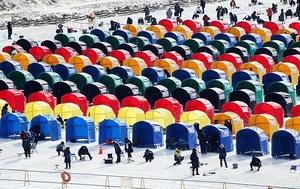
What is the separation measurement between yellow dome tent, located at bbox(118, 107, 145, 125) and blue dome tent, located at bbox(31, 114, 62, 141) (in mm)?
4057

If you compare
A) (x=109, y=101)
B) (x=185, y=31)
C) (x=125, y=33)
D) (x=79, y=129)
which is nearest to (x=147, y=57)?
(x=125, y=33)

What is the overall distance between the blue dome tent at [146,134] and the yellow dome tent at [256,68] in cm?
1795

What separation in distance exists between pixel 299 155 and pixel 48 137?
14.8 m

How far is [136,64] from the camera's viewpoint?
7694cm

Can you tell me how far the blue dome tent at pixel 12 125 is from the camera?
198 feet

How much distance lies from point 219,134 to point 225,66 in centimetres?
1982

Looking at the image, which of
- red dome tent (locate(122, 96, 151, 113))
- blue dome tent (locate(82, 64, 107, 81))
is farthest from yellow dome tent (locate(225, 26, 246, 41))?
red dome tent (locate(122, 96, 151, 113))

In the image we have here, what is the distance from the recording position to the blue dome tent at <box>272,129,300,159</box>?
5359cm

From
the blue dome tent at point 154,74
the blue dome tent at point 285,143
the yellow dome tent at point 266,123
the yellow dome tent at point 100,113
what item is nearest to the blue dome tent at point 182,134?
the yellow dome tent at point 266,123

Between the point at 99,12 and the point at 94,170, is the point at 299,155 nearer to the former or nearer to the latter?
the point at 94,170

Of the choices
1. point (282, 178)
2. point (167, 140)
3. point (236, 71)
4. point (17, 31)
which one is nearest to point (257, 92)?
point (236, 71)

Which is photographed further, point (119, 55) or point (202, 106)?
point (119, 55)

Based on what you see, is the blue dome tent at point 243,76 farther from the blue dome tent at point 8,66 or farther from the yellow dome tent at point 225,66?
the blue dome tent at point 8,66

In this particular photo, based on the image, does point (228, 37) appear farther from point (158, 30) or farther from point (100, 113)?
point (100, 113)
